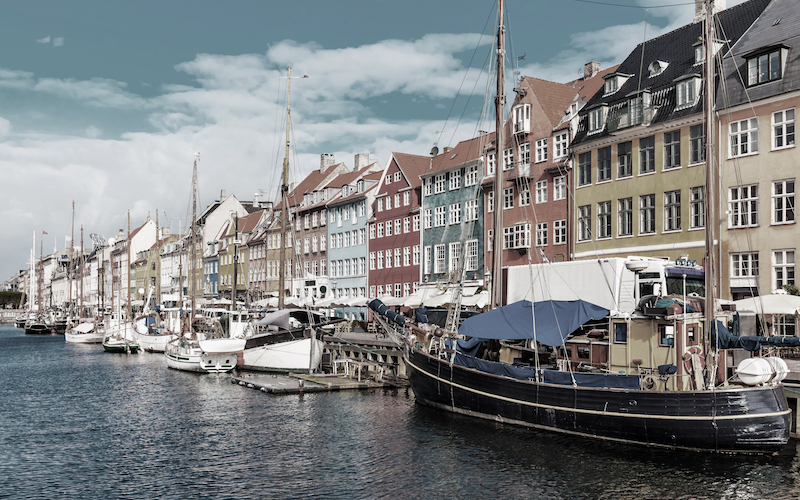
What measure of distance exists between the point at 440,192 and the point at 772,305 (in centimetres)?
3674

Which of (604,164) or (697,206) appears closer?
(697,206)

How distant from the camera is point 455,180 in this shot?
202 feet

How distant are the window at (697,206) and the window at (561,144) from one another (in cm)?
1088

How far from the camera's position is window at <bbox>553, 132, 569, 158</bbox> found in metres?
49.8

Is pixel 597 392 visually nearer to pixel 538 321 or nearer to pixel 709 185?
pixel 538 321

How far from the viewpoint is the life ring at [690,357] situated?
2519cm

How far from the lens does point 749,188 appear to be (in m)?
38.2

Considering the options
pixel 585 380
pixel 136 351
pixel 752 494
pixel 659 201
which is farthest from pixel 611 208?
pixel 136 351

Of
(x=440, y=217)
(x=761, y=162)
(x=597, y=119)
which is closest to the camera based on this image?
(x=761, y=162)

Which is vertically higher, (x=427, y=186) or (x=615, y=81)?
(x=615, y=81)

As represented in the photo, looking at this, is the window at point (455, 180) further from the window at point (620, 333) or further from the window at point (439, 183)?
the window at point (620, 333)

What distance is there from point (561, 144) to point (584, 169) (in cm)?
319

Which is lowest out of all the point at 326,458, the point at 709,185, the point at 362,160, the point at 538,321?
the point at 326,458

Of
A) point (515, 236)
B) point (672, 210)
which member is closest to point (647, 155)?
point (672, 210)
